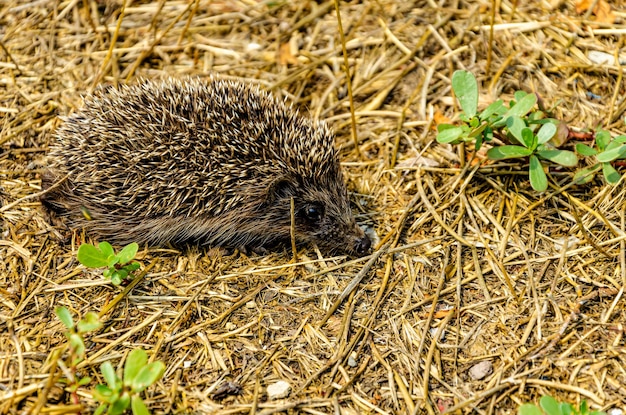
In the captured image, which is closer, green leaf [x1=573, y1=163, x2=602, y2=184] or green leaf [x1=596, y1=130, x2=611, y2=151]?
green leaf [x1=596, y1=130, x2=611, y2=151]

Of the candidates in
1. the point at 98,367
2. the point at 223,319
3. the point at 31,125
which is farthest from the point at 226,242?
the point at 31,125

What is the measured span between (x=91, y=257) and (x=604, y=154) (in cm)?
407

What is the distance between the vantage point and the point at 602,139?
5.16 metres

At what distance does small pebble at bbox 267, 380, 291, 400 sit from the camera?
416 cm

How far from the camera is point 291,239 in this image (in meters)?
5.37

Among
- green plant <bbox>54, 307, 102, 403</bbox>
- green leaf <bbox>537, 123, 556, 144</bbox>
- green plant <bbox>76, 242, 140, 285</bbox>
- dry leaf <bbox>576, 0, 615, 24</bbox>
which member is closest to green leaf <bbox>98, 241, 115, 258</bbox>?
green plant <bbox>76, 242, 140, 285</bbox>

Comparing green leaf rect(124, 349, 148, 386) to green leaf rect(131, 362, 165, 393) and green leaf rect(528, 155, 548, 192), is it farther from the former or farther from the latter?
green leaf rect(528, 155, 548, 192)

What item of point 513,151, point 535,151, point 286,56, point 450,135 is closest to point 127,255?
point 450,135

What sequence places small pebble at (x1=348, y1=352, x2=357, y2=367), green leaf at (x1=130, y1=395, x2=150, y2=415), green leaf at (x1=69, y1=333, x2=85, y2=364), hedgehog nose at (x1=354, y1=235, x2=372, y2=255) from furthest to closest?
hedgehog nose at (x1=354, y1=235, x2=372, y2=255) → small pebble at (x1=348, y1=352, x2=357, y2=367) → green leaf at (x1=69, y1=333, x2=85, y2=364) → green leaf at (x1=130, y1=395, x2=150, y2=415)

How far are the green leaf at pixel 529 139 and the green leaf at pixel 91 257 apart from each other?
11.4 feet

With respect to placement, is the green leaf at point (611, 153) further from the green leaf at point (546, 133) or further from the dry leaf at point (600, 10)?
the dry leaf at point (600, 10)

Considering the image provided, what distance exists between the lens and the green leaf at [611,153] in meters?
4.95

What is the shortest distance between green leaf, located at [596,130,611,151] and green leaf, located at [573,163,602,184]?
0.20 m

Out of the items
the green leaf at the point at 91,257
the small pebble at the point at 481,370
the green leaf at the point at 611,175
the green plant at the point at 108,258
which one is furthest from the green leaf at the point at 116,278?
the green leaf at the point at 611,175
